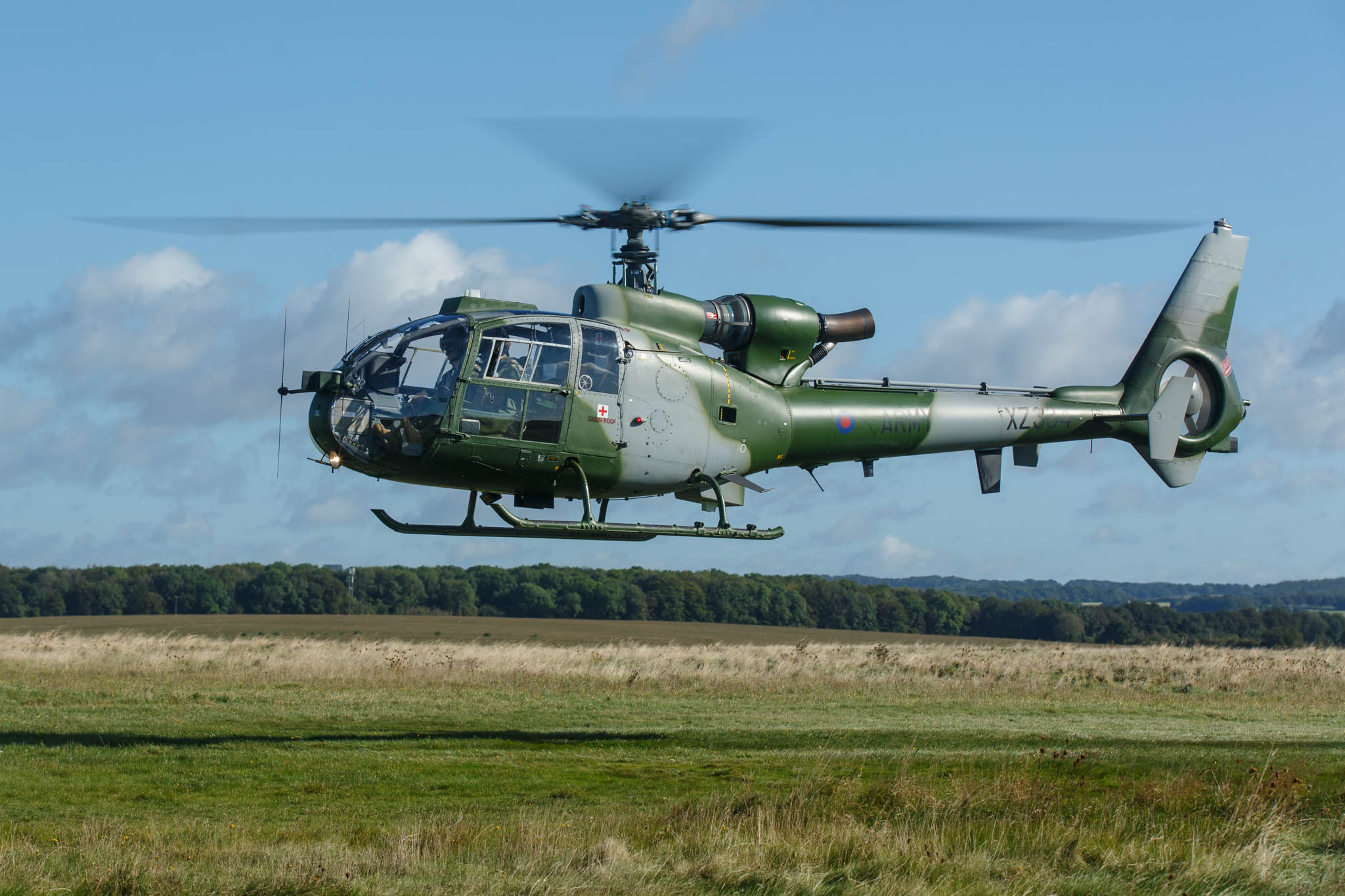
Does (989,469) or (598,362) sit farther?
(989,469)

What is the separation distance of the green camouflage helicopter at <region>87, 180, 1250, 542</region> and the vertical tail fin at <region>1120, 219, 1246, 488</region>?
54.4 inches

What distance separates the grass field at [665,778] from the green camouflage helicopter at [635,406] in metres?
4.03

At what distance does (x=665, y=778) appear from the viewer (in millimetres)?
18828

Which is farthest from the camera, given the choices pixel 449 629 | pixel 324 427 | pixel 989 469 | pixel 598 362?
pixel 449 629

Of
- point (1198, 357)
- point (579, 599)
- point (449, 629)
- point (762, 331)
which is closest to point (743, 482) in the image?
point (762, 331)

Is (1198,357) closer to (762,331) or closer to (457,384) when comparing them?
(762,331)

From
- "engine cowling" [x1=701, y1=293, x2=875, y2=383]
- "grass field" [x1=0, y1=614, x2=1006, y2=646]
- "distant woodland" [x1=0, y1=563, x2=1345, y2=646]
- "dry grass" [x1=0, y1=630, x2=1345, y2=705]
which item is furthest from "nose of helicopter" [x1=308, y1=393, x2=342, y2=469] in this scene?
"distant woodland" [x1=0, y1=563, x2=1345, y2=646]

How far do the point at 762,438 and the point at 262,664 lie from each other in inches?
916

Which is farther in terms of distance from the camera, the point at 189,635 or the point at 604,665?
the point at 189,635

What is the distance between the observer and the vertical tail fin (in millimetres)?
23109

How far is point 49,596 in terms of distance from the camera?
95.6m

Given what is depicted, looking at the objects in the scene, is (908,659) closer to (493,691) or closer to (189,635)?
(493,691)

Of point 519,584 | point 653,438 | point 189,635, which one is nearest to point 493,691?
point 653,438

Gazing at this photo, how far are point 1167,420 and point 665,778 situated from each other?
36.7 feet
